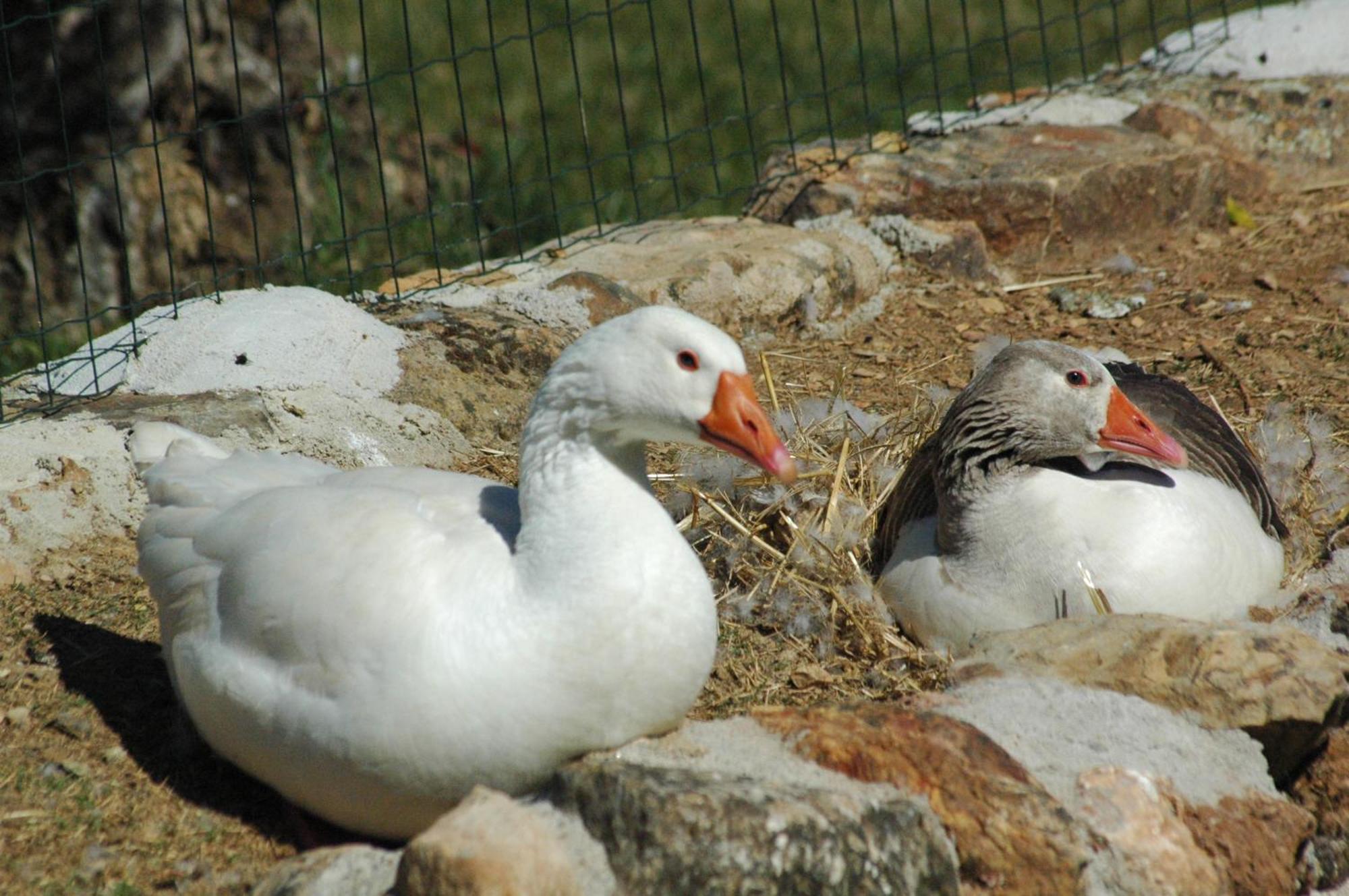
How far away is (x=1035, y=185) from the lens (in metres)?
6.04

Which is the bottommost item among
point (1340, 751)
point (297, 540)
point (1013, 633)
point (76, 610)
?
point (1340, 751)

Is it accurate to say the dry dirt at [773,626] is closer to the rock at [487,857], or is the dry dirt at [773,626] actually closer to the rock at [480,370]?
the rock at [480,370]

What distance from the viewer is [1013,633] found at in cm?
338

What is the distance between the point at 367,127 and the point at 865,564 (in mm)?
4772

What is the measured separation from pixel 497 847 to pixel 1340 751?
1974 millimetres

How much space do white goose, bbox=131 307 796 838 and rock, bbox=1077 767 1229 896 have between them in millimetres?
812

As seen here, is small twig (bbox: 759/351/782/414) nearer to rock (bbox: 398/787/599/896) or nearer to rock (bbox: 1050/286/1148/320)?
rock (bbox: 1050/286/1148/320)

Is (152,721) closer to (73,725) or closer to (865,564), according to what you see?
(73,725)

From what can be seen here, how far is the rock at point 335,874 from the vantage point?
2.54 m

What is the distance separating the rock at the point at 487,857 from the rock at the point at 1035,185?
13.5 ft

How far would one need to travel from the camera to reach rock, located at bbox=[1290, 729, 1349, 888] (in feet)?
9.84

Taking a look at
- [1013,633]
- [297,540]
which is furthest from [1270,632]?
[297,540]

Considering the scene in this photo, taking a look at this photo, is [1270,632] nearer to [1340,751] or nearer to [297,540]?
[1340,751]

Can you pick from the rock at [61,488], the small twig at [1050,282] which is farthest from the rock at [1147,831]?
the small twig at [1050,282]
